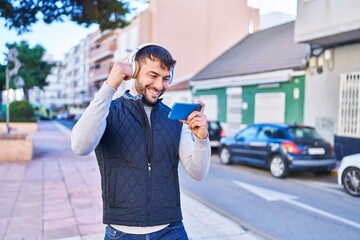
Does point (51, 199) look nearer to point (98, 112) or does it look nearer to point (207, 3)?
point (98, 112)

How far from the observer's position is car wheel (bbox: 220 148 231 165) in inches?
469

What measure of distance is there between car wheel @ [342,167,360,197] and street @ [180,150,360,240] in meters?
0.16

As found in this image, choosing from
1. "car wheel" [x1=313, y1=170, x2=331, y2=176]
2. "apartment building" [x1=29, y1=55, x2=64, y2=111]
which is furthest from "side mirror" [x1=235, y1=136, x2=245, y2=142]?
"apartment building" [x1=29, y1=55, x2=64, y2=111]

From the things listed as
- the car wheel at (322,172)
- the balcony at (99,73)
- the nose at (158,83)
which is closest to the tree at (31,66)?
the balcony at (99,73)

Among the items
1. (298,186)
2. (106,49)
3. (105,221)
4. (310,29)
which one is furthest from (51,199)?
(106,49)

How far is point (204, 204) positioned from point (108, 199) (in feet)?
14.8

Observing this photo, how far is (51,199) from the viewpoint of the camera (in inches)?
247

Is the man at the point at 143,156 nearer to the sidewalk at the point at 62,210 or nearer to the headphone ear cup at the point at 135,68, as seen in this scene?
the headphone ear cup at the point at 135,68

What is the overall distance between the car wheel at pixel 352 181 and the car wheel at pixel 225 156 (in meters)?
4.47

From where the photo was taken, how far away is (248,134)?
1119 centimetres

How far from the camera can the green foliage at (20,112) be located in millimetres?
24062

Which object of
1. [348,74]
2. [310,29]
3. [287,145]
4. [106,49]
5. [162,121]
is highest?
[106,49]

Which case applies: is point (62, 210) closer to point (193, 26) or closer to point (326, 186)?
point (326, 186)

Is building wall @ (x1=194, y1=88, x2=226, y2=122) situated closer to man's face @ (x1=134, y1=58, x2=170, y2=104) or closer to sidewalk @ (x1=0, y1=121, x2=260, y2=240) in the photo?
sidewalk @ (x1=0, y1=121, x2=260, y2=240)
